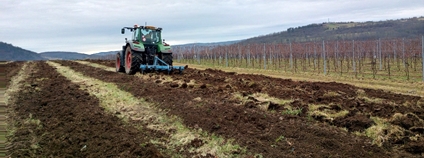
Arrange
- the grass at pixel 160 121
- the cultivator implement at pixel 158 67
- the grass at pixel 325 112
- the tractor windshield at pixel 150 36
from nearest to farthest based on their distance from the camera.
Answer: the grass at pixel 160 121
the grass at pixel 325 112
the cultivator implement at pixel 158 67
the tractor windshield at pixel 150 36

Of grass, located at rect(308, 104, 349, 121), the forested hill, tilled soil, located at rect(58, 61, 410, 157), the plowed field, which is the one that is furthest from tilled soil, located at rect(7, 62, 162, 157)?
the forested hill

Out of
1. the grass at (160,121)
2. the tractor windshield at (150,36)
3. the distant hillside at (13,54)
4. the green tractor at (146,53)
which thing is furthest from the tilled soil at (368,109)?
the distant hillside at (13,54)

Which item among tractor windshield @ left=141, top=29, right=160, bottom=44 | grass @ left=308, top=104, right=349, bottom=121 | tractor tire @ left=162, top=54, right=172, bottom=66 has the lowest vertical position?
grass @ left=308, top=104, right=349, bottom=121

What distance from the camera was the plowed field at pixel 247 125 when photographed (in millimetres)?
5133

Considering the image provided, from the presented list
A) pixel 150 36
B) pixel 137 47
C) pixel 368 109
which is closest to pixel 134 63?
pixel 137 47

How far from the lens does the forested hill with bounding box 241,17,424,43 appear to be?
369 feet

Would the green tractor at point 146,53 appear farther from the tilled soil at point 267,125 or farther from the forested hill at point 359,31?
the forested hill at point 359,31

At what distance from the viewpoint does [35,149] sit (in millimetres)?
5305

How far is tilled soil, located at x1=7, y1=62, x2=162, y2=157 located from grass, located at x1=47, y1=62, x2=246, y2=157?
1.15 ft

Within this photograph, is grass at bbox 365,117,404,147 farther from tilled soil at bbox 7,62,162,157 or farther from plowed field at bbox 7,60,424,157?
tilled soil at bbox 7,62,162,157

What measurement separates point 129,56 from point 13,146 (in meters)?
10.9

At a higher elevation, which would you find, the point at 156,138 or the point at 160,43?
the point at 160,43

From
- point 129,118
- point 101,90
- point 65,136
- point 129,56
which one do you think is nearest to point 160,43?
point 129,56

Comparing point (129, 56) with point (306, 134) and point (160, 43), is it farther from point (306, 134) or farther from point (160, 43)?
point (306, 134)
